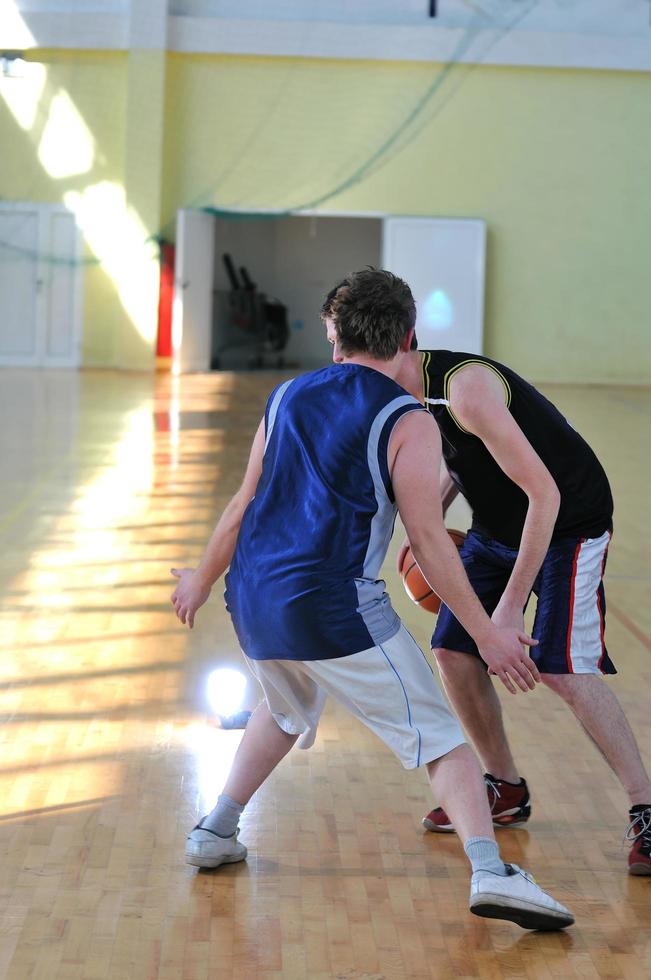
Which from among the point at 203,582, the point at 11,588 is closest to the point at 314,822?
the point at 203,582

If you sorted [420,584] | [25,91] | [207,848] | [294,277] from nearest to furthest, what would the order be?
1. [207,848]
2. [420,584]
3. [25,91]
4. [294,277]

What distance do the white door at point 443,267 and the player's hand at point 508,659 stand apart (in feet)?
45.5

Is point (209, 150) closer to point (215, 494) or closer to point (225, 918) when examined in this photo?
point (215, 494)

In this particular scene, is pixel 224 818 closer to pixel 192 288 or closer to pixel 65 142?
pixel 192 288

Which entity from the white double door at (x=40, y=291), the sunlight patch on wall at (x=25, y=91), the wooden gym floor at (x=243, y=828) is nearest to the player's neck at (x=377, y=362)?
the wooden gym floor at (x=243, y=828)

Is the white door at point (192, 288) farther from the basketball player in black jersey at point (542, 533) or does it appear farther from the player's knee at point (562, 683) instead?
the player's knee at point (562, 683)

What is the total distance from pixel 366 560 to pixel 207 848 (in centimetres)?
74

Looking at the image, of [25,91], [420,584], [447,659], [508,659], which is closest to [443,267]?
[25,91]

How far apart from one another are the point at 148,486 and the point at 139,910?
18.1ft

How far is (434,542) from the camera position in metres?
2.27

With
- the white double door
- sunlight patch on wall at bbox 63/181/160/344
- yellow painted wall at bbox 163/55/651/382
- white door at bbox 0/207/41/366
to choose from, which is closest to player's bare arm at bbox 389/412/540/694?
yellow painted wall at bbox 163/55/651/382

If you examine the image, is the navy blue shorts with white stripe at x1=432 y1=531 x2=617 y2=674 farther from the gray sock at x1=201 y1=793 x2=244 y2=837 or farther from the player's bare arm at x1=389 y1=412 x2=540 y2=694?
the gray sock at x1=201 y1=793 x2=244 y2=837

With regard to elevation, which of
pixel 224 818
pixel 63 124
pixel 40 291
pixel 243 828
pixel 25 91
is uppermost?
pixel 25 91

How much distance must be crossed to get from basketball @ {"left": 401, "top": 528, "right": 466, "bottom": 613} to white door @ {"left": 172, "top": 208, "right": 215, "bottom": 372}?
13.4 meters
